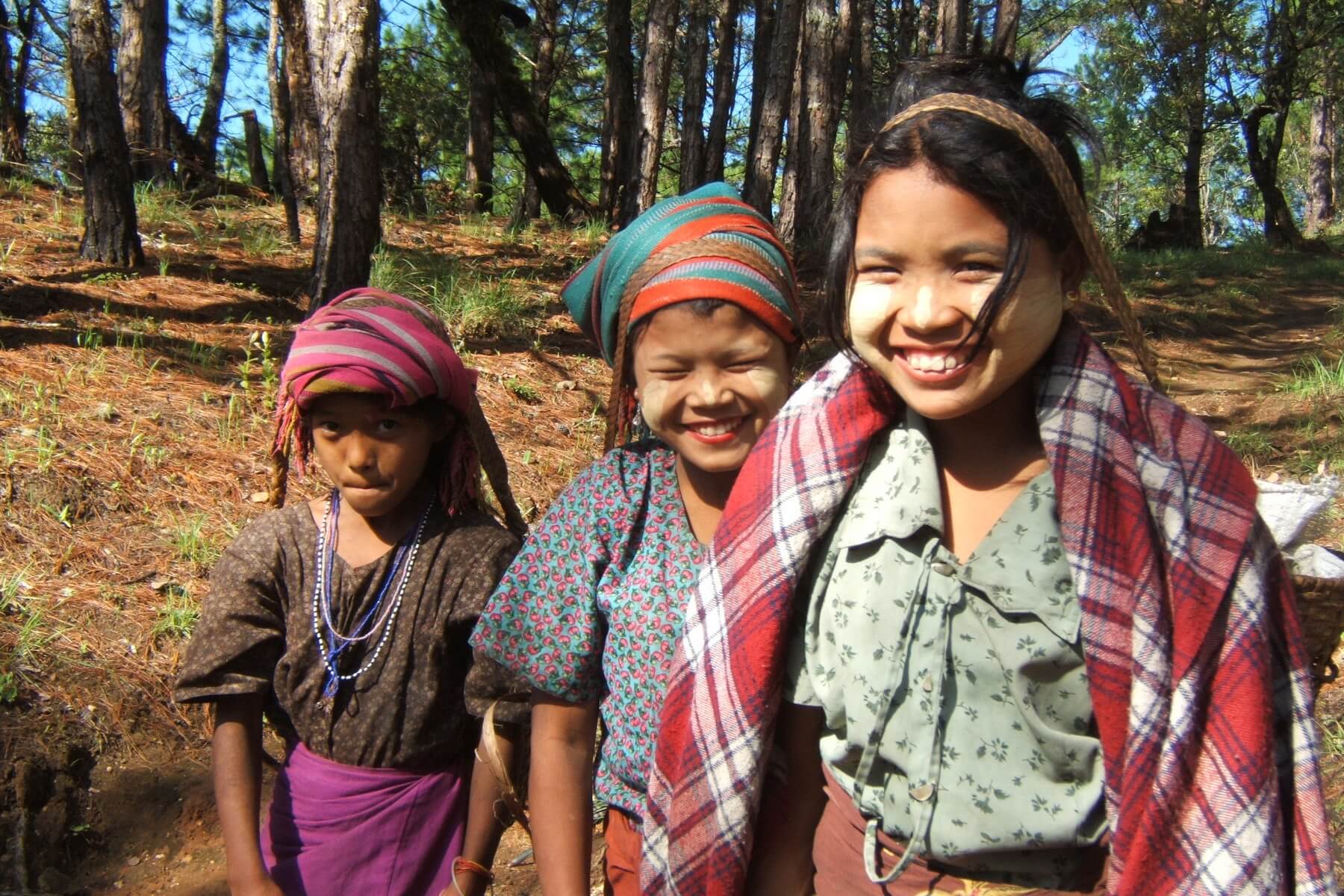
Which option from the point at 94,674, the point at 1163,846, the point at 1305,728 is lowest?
the point at 94,674

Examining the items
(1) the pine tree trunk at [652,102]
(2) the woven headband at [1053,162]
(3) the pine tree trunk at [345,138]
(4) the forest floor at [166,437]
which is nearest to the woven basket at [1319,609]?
(4) the forest floor at [166,437]

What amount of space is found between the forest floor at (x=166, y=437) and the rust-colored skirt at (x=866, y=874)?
64 centimetres

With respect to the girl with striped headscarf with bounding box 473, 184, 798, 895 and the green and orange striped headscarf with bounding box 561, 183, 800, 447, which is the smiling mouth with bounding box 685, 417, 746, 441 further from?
the green and orange striped headscarf with bounding box 561, 183, 800, 447

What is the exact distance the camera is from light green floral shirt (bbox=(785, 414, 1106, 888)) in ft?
4.40

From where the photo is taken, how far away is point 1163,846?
1.28 meters

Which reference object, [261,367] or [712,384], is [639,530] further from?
[261,367]

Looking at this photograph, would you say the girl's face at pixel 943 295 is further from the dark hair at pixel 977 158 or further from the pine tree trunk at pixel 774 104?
the pine tree trunk at pixel 774 104

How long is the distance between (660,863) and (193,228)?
288 inches

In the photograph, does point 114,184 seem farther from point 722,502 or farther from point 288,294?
point 722,502

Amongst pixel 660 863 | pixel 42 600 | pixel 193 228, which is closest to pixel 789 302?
pixel 660 863

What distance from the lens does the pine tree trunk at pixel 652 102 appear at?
1009cm

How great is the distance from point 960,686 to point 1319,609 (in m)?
0.48

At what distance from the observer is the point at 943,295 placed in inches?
53.0

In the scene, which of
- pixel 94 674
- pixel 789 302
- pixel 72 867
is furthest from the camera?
pixel 94 674
